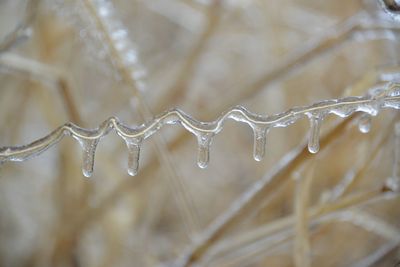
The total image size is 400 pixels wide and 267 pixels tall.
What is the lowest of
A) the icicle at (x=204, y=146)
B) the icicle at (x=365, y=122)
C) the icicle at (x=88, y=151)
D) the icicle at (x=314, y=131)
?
the icicle at (x=314, y=131)

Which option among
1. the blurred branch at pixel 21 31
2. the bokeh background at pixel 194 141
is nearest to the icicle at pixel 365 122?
the bokeh background at pixel 194 141

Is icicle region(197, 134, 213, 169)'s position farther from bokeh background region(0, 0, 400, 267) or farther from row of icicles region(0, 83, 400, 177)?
bokeh background region(0, 0, 400, 267)

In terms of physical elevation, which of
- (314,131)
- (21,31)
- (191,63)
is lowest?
(314,131)

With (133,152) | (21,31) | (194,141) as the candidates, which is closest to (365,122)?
(133,152)

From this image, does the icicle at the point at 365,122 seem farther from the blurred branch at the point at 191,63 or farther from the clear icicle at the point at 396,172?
the blurred branch at the point at 191,63

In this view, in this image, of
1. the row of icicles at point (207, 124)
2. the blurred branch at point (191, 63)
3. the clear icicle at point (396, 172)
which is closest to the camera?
the row of icicles at point (207, 124)

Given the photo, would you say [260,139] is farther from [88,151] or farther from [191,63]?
[191,63]

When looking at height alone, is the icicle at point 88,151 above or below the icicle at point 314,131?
above

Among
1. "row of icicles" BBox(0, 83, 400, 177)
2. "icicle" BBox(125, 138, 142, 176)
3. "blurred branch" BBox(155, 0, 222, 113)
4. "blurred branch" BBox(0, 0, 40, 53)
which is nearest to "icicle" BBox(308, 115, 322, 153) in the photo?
"row of icicles" BBox(0, 83, 400, 177)
